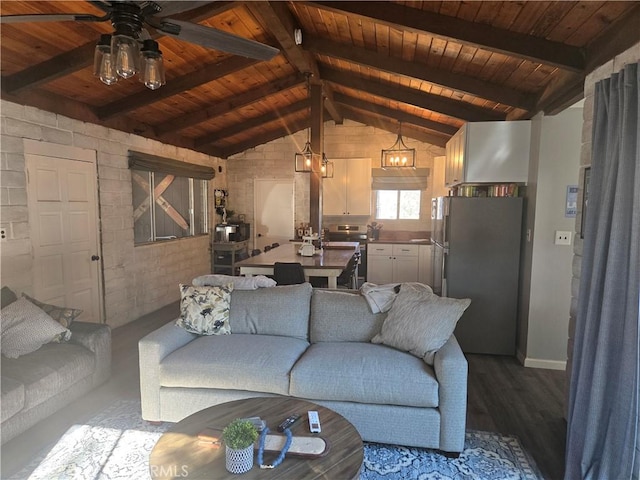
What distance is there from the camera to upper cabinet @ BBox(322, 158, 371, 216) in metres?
6.97

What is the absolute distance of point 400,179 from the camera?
704cm

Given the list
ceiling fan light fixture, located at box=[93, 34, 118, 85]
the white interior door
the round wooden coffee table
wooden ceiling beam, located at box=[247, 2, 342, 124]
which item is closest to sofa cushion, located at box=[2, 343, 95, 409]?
the round wooden coffee table

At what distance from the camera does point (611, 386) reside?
1820mm

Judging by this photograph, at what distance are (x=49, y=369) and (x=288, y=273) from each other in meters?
2.02

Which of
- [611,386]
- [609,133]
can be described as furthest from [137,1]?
[611,386]

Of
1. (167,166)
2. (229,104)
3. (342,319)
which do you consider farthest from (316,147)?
(342,319)

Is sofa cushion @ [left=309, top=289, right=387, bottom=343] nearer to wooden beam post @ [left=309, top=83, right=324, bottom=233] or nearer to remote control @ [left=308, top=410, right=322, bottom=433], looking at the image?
remote control @ [left=308, top=410, right=322, bottom=433]

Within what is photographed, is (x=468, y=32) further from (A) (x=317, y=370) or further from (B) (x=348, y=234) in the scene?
(B) (x=348, y=234)

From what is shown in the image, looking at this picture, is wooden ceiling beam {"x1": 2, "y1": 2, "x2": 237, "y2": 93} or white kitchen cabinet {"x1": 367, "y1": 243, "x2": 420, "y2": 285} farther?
white kitchen cabinet {"x1": 367, "y1": 243, "x2": 420, "y2": 285}

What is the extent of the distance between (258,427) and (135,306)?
3.87m

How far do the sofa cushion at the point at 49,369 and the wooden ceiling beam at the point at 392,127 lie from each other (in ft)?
18.4

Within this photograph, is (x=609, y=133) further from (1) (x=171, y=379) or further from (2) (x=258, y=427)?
(1) (x=171, y=379)

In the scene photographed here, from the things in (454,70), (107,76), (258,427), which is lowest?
(258,427)

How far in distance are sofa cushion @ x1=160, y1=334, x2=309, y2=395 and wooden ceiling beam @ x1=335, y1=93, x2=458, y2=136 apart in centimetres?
455
